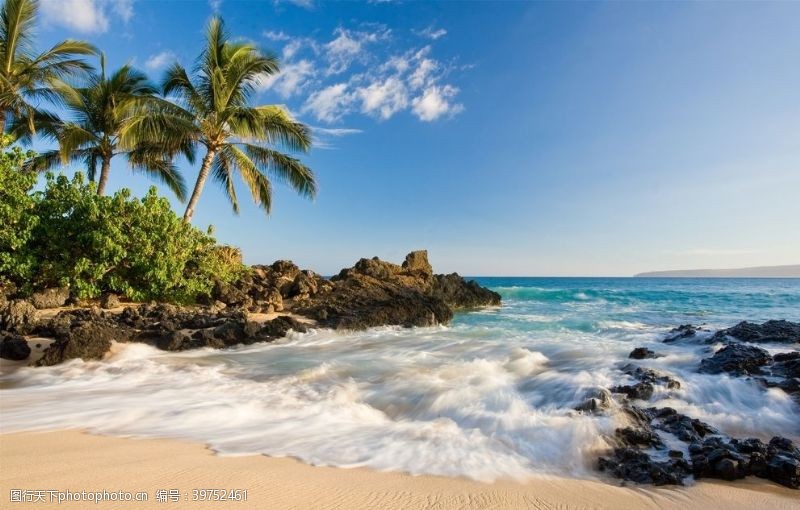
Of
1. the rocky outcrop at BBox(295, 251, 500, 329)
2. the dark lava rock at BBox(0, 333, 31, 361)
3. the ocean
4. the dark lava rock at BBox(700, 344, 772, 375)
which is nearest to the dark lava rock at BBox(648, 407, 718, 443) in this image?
A: the ocean

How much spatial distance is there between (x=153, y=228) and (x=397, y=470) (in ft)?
36.7

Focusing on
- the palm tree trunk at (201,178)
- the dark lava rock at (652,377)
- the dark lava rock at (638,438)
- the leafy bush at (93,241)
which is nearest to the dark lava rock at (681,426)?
the dark lava rock at (638,438)

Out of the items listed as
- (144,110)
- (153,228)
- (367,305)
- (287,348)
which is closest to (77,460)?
(287,348)

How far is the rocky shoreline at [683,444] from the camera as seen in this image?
3.24 meters

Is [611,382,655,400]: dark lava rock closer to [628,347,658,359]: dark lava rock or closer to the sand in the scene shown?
the sand

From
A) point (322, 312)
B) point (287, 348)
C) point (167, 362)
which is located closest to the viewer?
point (167, 362)

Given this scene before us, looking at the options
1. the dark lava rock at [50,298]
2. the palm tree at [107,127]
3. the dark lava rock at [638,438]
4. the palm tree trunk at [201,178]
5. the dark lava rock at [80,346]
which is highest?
the palm tree at [107,127]

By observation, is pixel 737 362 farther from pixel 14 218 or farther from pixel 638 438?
pixel 14 218

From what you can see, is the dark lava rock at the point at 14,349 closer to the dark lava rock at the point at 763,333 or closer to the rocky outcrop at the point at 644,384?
the rocky outcrop at the point at 644,384

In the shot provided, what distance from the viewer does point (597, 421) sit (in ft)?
14.3

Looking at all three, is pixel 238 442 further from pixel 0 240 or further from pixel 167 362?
pixel 0 240

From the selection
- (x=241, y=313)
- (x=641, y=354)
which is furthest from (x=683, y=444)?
(x=241, y=313)

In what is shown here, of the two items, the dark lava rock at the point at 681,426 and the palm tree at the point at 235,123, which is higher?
the palm tree at the point at 235,123

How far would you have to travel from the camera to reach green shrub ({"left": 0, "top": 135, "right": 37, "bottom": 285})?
9.70m
